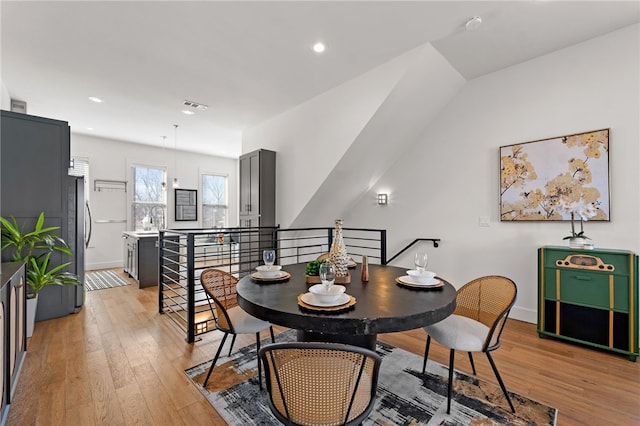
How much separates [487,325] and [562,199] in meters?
1.88

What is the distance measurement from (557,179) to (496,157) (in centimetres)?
66

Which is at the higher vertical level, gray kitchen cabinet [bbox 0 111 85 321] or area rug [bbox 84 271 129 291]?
gray kitchen cabinet [bbox 0 111 85 321]

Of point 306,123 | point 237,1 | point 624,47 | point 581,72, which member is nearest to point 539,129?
point 581,72

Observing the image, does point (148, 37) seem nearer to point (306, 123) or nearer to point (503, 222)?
point (306, 123)

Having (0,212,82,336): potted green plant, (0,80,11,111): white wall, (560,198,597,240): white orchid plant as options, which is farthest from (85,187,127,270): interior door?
(560,198,597,240): white orchid plant

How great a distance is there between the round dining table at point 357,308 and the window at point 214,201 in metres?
6.52

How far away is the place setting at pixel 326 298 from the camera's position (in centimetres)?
144

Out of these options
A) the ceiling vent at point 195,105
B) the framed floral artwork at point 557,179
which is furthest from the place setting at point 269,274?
the ceiling vent at point 195,105

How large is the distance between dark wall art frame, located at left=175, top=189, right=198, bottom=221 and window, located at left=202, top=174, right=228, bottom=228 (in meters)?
0.26

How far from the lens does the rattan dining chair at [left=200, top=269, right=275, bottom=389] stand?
1971 millimetres

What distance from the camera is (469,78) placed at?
3660 millimetres

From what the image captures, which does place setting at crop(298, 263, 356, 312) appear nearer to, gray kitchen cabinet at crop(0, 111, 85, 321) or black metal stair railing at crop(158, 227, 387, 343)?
black metal stair railing at crop(158, 227, 387, 343)

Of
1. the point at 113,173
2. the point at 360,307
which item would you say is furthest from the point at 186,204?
the point at 360,307

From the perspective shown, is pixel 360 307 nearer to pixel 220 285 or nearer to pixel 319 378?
pixel 319 378
